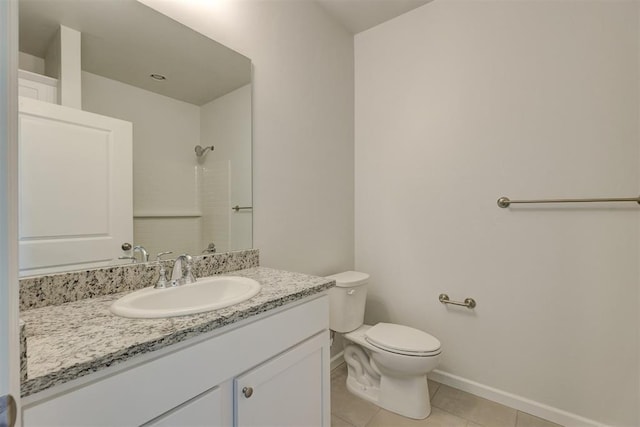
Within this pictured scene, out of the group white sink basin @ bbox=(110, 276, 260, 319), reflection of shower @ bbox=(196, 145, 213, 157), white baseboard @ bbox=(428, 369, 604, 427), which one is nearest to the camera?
white sink basin @ bbox=(110, 276, 260, 319)

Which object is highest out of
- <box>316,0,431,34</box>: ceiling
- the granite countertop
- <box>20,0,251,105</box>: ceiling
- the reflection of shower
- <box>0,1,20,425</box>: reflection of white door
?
<box>316,0,431,34</box>: ceiling

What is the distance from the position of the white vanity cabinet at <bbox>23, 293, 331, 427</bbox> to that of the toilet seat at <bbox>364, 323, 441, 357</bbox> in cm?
48

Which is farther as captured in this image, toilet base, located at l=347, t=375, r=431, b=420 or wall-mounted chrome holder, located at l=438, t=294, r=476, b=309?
wall-mounted chrome holder, located at l=438, t=294, r=476, b=309

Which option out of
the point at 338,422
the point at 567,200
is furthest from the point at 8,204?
the point at 567,200

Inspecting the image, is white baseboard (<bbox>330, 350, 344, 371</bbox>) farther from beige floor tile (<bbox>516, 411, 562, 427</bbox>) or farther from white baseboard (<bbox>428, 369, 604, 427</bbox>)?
beige floor tile (<bbox>516, 411, 562, 427</bbox>)

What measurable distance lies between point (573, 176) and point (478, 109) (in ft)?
1.98

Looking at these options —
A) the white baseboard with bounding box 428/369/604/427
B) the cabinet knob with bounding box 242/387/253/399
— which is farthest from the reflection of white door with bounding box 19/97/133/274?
the white baseboard with bounding box 428/369/604/427

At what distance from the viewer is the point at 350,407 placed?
1.67 metres

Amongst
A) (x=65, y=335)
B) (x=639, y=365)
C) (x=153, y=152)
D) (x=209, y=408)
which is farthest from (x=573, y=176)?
(x=65, y=335)

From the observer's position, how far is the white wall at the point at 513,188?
138 centimetres

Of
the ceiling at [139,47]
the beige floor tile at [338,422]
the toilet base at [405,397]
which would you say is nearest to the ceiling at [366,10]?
the ceiling at [139,47]

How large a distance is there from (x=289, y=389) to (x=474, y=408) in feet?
4.08

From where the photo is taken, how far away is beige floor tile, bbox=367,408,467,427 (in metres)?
1.51

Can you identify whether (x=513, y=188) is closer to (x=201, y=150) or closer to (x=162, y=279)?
(x=201, y=150)
